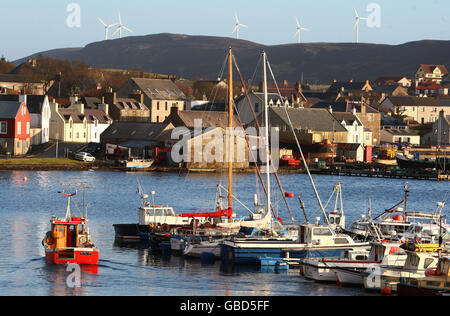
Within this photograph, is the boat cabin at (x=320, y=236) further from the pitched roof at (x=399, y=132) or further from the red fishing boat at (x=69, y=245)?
the pitched roof at (x=399, y=132)

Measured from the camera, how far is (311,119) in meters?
121

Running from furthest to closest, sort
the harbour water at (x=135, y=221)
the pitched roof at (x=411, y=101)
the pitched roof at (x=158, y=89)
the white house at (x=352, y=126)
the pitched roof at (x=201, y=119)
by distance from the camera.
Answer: the pitched roof at (x=411, y=101) < the pitched roof at (x=158, y=89) < the white house at (x=352, y=126) < the pitched roof at (x=201, y=119) < the harbour water at (x=135, y=221)

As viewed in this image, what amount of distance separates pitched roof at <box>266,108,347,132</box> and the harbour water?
56.3 ft

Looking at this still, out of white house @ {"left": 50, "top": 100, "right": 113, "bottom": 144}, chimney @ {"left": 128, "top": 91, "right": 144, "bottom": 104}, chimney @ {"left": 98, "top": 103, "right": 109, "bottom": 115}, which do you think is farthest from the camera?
chimney @ {"left": 128, "top": 91, "right": 144, "bottom": 104}

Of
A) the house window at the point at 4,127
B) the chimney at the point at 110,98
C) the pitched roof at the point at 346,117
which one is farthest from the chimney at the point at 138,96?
the house window at the point at 4,127

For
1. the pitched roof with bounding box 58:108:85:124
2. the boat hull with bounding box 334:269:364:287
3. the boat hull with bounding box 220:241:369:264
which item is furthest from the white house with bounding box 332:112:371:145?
the boat hull with bounding box 334:269:364:287

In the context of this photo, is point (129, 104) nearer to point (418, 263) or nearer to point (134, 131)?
point (134, 131)

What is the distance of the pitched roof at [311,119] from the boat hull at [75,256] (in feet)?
255

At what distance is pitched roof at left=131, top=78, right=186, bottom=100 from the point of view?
469 feet

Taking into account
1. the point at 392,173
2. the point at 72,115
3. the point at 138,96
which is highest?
the point at 138,96

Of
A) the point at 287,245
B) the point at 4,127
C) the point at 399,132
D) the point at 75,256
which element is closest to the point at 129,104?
the point at 4,127

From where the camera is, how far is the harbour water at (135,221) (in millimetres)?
36375

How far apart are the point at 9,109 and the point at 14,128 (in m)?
3.17

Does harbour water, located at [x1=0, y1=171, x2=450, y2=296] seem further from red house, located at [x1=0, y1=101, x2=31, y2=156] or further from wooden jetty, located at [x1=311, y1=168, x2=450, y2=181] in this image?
red house, located at [x1=0, y1=101, x2=31, y2=156]
